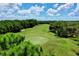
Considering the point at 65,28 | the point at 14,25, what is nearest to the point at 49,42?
the point at 65,28

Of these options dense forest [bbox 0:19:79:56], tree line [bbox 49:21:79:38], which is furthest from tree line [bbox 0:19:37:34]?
tree line [bbox 49:21:79:38]

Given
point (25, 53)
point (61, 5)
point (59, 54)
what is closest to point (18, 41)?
point (25, 53)

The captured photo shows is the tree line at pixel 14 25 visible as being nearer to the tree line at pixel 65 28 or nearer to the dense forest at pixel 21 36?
the dense forest at pixel 21 36

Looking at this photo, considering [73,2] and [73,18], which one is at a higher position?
[73,2]

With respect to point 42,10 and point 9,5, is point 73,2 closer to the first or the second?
point 42,10

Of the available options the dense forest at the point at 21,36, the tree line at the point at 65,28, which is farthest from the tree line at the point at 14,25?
the tree line at the point at 65,28
